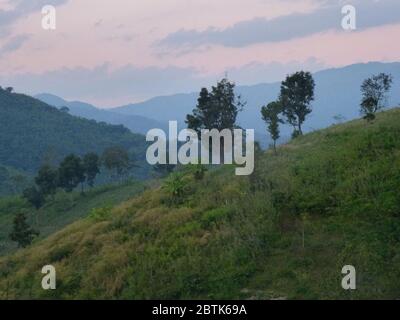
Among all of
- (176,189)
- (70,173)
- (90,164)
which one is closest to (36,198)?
(70,173)

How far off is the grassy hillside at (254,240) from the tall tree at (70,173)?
125ft

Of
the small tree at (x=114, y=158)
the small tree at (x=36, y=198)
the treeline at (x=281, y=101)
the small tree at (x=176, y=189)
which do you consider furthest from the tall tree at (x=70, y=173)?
the small tree at (x=176, y=189)

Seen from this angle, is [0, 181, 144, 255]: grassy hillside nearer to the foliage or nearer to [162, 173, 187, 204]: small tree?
the foliage

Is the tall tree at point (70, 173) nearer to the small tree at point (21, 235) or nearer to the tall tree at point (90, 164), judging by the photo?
the tall tree at point (90, 164)

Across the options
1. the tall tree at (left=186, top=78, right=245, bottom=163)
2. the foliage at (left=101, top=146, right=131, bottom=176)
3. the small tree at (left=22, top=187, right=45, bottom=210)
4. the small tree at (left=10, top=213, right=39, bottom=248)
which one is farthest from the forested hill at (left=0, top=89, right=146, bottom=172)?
the small tree at (left=10, top=213, right=39, bottom=248)

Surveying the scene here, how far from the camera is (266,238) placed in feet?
41.2

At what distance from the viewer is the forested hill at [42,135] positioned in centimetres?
10731

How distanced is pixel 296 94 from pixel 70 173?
29.1m

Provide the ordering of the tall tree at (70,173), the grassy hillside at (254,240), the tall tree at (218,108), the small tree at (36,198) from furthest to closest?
the tall tree at (70,173) < the small tree at (36,198) < the tall tree at (218,108) < the grassy hillside at (254,240)

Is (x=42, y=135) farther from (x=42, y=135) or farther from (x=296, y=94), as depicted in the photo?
(x=296, y=94)

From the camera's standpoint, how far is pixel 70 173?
185 feet

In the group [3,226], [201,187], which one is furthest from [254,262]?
[3,226]
